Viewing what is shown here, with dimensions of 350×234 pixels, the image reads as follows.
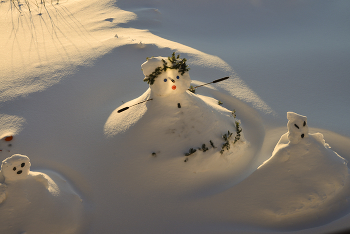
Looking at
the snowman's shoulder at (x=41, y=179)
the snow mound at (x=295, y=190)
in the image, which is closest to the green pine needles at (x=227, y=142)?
the snow mound at (x=295, y=190)

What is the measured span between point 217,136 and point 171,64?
4.20 ft

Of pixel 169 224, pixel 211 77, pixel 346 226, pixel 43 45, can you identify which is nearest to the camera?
pixel 346 226

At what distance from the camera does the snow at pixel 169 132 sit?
3.48 m

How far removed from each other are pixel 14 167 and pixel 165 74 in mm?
2222

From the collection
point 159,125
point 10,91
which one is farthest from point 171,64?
point 10,91

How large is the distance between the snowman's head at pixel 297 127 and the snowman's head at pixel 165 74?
1.51 m

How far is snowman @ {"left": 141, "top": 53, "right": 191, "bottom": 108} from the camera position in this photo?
12.4ft

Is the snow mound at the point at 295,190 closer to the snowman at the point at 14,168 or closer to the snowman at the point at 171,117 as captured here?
the snowman at the point at 171,117

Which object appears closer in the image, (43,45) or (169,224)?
(169,224)

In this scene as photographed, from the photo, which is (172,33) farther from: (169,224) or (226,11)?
(169,224)

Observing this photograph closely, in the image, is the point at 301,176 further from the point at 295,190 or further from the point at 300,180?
the point at 295,190

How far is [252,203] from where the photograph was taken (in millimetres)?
3604

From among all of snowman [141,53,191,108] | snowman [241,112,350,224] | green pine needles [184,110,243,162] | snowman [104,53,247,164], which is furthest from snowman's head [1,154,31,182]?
snowman [241,112,350,224]

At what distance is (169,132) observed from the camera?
3959 millimetres
